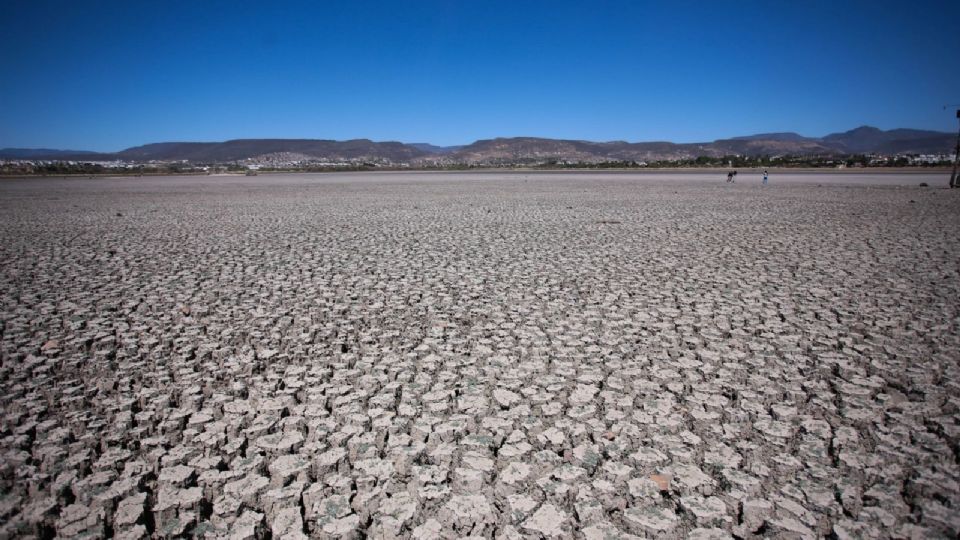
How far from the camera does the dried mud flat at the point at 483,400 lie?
1928mm

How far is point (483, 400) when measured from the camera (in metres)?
2.83

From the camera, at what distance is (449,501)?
1985 millimetres

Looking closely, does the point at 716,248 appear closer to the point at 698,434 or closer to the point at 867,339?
the point at 867,339

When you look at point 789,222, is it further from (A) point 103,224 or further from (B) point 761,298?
(A) point 103,224

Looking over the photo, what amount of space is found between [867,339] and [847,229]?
800 cm

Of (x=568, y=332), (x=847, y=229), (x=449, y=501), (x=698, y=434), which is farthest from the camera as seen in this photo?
(x=847, y=229)

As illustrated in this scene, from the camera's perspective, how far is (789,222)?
11.3 metres

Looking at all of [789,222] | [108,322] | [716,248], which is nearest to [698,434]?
[108,322]

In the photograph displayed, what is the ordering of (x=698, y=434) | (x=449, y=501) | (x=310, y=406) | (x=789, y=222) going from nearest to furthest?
(x=449, y=501) < (x=698, y=434) < (x=310, y=406) < (x=789, y=222)

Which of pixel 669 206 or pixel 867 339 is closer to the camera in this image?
pixel 867 339

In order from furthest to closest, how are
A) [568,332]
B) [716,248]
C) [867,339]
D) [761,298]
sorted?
1. [716,248]
2. [761,298]
3. [568,332]
4. [867,339]

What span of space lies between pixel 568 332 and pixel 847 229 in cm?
952

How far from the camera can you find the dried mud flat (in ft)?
6.32

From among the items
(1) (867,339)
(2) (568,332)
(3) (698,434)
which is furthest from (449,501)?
(1) (867,339)
